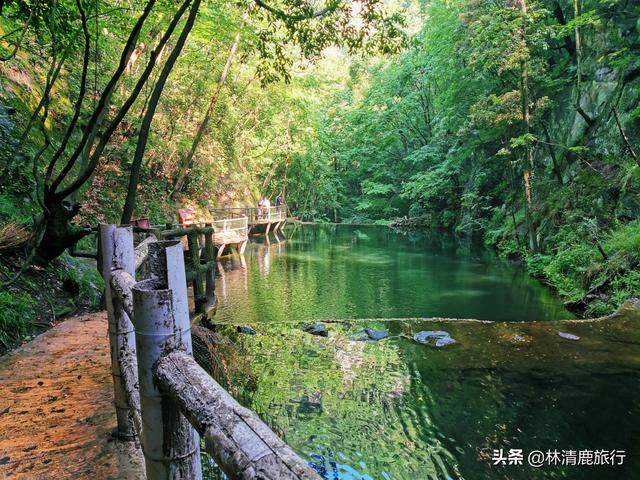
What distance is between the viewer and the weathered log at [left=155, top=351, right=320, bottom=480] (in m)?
0.91

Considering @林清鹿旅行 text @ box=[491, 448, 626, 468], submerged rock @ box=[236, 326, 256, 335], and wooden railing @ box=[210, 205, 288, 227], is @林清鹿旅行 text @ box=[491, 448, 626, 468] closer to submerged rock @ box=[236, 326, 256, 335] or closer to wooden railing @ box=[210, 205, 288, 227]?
submerged rock @ box=[236, 326, 256, 335]

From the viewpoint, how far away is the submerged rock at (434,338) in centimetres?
662

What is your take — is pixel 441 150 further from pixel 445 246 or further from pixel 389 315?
pixel 389 315

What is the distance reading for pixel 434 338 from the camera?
679cm

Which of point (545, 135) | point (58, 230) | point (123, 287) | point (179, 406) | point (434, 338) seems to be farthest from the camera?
point (545, 135)

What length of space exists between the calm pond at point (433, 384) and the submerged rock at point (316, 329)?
13cm

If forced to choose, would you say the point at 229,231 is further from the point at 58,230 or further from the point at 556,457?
the point at 556,457

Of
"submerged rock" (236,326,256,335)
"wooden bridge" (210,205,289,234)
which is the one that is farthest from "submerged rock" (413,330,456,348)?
"wooden bridge" (210,205,289,234)

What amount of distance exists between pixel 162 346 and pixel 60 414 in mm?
2535

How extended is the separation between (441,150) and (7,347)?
26.3m

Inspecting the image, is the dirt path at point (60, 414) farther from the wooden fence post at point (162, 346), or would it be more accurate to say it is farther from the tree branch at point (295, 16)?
the tree branch at point (295, 16)

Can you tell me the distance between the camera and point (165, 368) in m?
1.22

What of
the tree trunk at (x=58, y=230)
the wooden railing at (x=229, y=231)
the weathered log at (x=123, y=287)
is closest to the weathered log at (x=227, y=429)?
the weathered log at (x=123, y=287)

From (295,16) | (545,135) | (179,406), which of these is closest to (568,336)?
(295,16)
